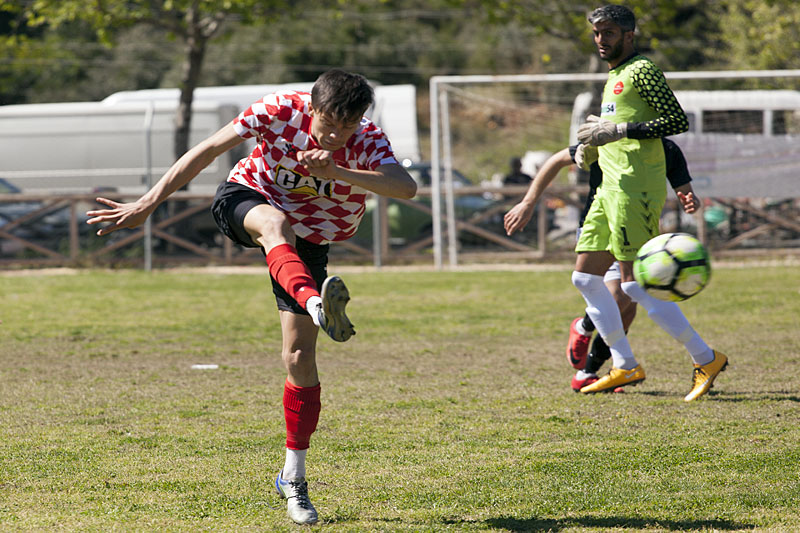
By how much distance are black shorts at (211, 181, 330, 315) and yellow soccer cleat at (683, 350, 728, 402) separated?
2781 millimetres

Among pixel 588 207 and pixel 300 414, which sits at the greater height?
pixel 588 207

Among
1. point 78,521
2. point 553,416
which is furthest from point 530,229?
point 78,521

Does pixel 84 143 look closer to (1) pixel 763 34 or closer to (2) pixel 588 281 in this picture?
(2) pixel 588 281

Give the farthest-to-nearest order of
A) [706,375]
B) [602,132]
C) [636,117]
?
[706,375]
[636,117]
[602,132]

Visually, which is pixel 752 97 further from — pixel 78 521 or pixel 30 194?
pixel 78 521

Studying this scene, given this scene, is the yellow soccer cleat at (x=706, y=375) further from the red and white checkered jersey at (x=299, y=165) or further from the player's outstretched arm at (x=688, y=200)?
the red and white checkered jersey at (x=299, y=165)

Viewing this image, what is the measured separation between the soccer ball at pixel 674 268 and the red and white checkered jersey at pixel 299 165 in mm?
1495

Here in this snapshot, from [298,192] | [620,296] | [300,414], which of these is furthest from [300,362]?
[620,296]

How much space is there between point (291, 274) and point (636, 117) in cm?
290

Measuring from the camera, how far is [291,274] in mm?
3578

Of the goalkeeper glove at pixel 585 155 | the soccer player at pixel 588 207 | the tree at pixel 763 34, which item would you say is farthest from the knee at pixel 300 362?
the tree at pixel 763 34

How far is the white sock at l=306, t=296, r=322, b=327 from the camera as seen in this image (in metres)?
3.44

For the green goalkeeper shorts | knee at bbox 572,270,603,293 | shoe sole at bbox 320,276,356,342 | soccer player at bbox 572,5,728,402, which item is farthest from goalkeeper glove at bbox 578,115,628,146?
shoe sole at bbox 320,276,356,342

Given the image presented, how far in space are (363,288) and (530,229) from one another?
145 inches
